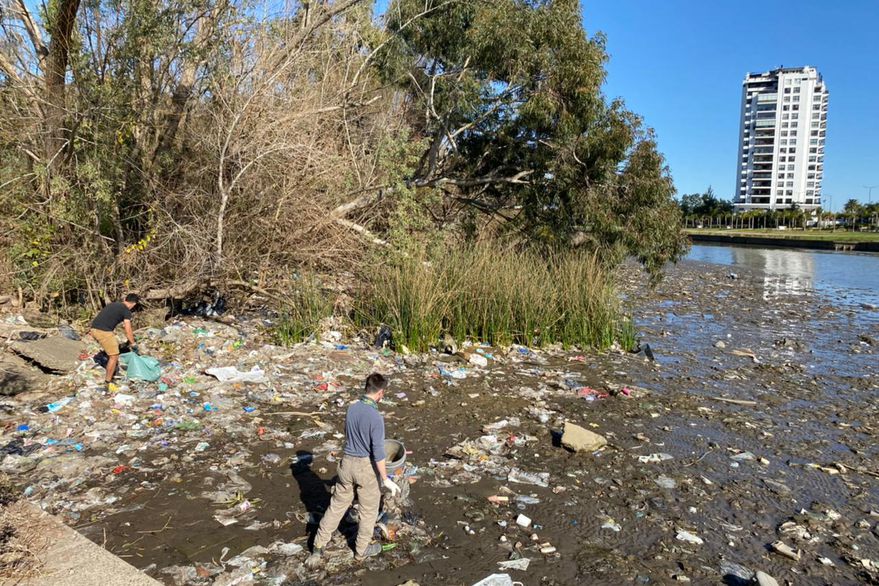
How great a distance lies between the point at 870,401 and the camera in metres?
7.09

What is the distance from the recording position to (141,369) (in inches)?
250

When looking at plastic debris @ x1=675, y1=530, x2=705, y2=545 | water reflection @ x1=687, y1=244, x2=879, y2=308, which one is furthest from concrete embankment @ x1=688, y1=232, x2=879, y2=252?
plastic debris @ x1=675, y1=530, x2=705, y2=545

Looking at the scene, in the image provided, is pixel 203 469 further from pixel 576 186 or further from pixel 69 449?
pixel 576 186

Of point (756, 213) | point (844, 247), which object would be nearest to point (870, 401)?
point (844, 247)

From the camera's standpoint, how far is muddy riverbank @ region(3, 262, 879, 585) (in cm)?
350

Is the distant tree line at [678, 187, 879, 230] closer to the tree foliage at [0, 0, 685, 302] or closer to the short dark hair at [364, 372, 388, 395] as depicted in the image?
the tree foliage at [0, 0, 685, 302]

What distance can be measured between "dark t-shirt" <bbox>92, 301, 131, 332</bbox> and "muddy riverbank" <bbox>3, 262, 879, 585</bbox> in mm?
538

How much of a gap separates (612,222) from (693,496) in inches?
328

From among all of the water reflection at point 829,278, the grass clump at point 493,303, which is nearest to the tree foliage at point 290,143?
the grass clump at point 493,303

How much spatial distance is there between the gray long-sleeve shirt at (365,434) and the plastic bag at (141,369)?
3.90 meters

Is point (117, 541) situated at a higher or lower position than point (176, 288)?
lower

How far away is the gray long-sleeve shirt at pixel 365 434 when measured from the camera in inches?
129

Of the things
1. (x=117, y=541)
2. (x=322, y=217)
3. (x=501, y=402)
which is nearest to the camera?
(x=117, y=541)

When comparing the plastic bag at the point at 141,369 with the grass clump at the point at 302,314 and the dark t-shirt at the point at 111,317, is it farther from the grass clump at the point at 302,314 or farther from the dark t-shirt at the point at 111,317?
the grass clump at the point at 302,314
